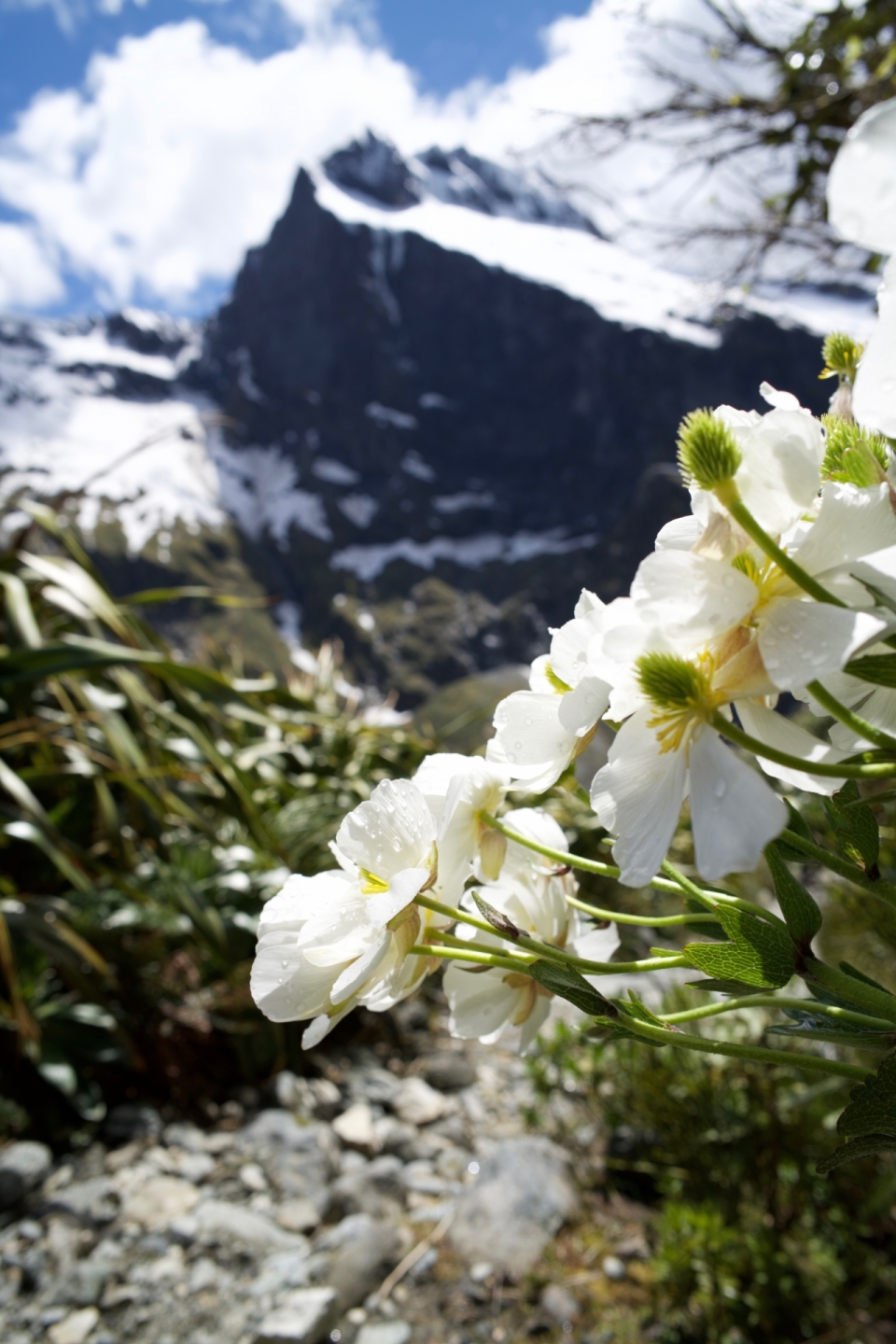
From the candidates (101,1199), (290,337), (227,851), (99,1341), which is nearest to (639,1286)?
(99,1341)

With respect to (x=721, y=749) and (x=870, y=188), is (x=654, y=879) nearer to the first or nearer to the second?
(x=721, y=749)

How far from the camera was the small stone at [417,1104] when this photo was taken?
2.37 m

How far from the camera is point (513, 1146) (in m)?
2.07

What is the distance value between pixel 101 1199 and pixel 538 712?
6.34 feet

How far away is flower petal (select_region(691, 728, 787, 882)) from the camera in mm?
331

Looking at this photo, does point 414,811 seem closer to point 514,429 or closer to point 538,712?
point 538,712

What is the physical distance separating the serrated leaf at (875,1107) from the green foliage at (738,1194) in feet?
4.06

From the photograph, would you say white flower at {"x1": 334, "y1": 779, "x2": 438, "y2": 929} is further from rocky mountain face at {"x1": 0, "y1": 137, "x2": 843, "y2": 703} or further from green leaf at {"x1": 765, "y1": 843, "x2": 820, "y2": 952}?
rocky mountain face at {"x1": 0, "y1": 137, "x2": 843, "y2": 703}

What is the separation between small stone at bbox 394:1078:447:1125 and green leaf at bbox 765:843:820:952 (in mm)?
2248

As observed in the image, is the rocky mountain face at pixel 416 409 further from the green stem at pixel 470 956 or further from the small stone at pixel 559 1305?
the green stem at pixel 470 956

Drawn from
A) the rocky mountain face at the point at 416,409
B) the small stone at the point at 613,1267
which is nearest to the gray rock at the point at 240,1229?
the small stone at the point at 613,1267

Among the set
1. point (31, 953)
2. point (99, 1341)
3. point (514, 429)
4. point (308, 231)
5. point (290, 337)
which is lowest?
point (99, 1341)

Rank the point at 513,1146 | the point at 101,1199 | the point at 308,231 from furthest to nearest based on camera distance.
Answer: the point at 308,231
the point at 513,1146
the point at 101,1199

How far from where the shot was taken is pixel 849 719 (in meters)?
0.34
